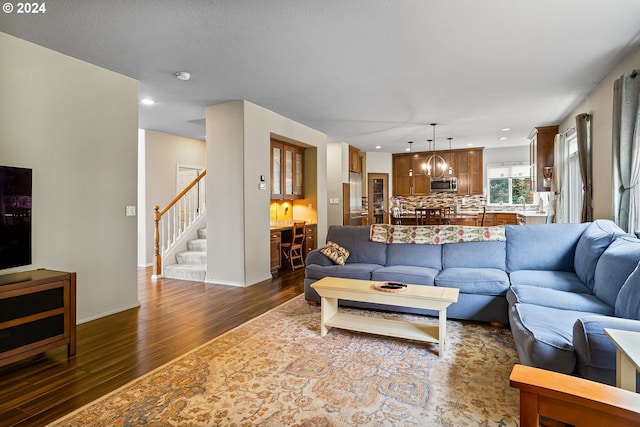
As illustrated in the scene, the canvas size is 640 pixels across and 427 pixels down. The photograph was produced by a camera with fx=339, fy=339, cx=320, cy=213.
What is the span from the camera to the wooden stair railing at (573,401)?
973mm

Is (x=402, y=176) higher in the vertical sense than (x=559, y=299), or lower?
higher

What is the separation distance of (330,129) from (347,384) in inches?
223

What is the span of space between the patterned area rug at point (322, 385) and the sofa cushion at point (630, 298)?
84 centimetres

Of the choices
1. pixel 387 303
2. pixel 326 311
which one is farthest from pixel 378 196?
pixel 387 303

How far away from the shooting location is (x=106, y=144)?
3861 mm

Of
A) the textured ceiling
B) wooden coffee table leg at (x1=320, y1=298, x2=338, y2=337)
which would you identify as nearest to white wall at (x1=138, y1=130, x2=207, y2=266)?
the textured ceiling

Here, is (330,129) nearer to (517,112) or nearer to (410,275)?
(517,112)

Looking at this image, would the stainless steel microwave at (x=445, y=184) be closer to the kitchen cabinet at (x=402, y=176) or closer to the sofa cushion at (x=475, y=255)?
the kitchen cabinet at (x=402, y=176)

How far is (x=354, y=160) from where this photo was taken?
9453 mm

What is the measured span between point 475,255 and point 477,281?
0.60m

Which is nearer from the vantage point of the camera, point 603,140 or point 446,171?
point 603,140

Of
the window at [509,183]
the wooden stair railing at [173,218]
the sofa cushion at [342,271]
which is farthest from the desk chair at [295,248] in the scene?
the window at [509,183]

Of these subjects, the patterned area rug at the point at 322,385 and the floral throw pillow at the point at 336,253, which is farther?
the floral throw pillow at the point at 336,253

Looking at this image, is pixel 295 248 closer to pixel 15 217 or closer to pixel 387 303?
pixel 387 303
